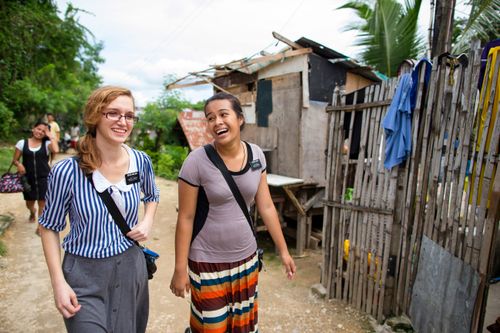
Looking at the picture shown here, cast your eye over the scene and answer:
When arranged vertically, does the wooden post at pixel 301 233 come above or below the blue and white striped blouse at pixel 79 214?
below

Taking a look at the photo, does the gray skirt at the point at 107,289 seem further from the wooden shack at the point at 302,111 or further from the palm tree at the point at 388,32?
the palm tree at the point at 388,32

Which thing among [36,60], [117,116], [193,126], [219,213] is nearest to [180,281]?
[219,213]

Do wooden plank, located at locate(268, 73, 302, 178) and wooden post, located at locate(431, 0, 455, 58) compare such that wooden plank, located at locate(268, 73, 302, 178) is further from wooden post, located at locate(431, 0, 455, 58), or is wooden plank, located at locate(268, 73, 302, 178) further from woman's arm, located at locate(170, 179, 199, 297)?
woman's arm, located at locate(170, 179, 199, 297)

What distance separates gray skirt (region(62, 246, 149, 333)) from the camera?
66.0 inches

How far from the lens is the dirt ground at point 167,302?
3.57 meters

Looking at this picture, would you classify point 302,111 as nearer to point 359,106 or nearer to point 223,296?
point 359,106

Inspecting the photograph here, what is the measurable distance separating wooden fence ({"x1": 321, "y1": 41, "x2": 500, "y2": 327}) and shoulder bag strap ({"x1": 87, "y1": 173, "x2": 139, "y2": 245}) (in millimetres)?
2353

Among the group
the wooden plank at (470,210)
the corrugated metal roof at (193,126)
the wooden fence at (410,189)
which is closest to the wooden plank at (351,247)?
the wooden fence at (410,189)

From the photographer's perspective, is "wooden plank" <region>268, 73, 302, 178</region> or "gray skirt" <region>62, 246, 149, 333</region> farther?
"wooden plank" <region>268, 73, 302, 178</region>

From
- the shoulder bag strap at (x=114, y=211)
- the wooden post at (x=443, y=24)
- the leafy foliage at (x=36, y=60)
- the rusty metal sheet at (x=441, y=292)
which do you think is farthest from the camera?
the leafy foliage at (x=36, y=60)

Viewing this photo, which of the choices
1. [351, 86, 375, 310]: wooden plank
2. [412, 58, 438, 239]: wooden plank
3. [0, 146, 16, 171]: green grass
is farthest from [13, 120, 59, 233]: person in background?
[0, 146, 16, 171]: green grass

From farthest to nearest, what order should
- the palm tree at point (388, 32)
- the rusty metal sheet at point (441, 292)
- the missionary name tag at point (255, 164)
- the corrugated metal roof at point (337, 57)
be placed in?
the palm tree at point (388, 32) → the corrugated metal roof at point (337, 57) → the rusty metal sheet at point (441, 292) → the missionary name tag at point (255, 164)

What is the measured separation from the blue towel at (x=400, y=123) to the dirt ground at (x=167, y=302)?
1841 millimetres

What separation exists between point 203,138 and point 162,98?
Answer: 12.7ft
